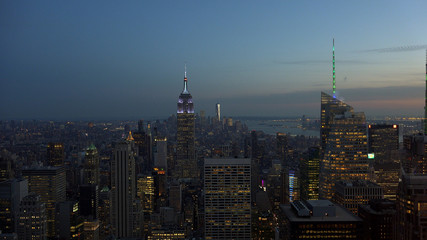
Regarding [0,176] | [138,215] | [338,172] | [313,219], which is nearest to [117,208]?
[138,215]

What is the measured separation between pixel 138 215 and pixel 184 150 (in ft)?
77.8

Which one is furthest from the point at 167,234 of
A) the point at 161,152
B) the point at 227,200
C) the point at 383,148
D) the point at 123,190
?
the point at 161,152

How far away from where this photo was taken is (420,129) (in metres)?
32.5

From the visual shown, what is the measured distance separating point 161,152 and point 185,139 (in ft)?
27.2

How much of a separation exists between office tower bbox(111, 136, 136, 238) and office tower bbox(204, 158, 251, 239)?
7.67m

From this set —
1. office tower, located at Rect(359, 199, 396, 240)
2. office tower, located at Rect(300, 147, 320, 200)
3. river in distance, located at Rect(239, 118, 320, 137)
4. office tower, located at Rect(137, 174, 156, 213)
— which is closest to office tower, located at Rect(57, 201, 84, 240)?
office tower, located at Rect(137, 174, 156, 213)

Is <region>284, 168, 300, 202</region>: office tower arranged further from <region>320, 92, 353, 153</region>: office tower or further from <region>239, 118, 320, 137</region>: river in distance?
<region>239, 118, 320, 137</region>: river in distance

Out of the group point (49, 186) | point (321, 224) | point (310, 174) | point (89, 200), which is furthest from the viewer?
point (310, 174)

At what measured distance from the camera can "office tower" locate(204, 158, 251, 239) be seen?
28719 mm

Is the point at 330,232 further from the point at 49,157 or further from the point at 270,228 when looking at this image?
the point at 49,157

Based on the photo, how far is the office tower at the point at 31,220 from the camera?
75.8 ft

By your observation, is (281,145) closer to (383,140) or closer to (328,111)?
(328,111)

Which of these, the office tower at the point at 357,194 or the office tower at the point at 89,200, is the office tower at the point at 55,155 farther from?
Result: the office tower at the point at 357,194

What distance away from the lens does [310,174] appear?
1547 inches
